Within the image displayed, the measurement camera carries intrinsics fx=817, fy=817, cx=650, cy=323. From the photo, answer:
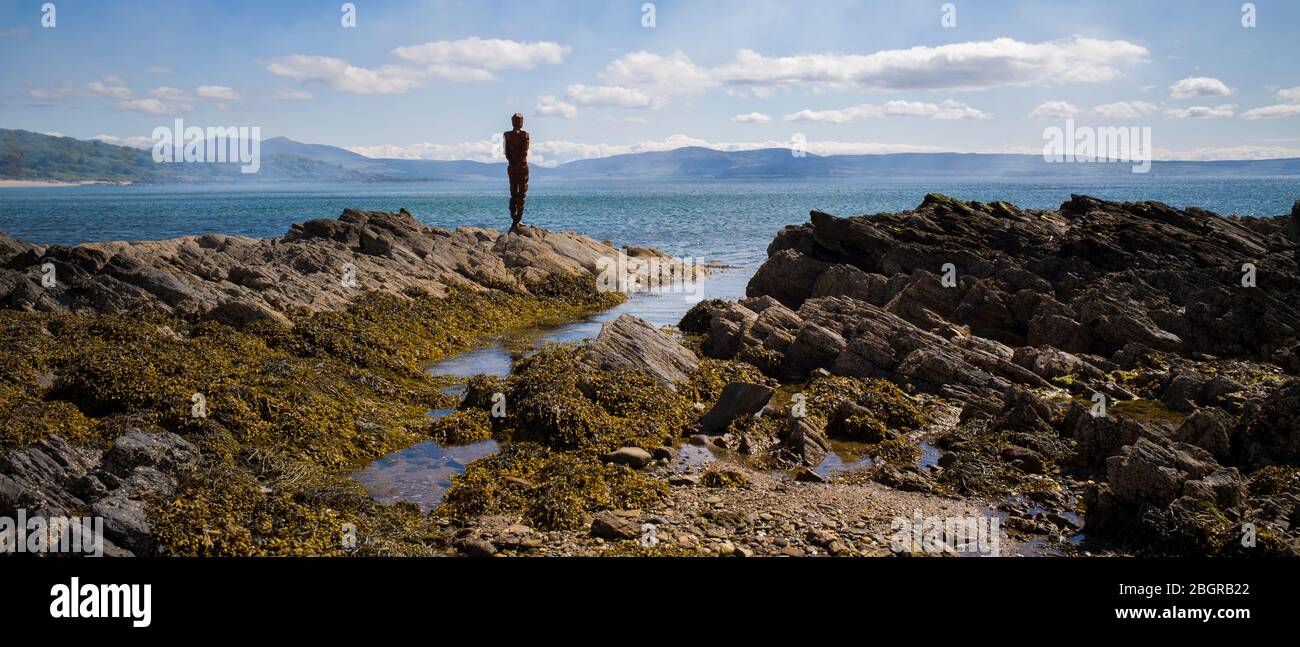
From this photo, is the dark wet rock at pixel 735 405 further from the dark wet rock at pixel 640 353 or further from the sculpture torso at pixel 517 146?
the sculpture torso at pixel 517 146

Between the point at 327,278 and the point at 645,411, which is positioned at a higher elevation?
the point at 327,278

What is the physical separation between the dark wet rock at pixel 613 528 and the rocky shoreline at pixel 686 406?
0.22ft

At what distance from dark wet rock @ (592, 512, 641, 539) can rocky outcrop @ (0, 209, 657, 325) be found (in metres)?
15.8

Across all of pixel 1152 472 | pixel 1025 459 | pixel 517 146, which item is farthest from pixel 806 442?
pixel 517 146

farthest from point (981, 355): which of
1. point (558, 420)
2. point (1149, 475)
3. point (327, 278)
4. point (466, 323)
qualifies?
point (327, 278)

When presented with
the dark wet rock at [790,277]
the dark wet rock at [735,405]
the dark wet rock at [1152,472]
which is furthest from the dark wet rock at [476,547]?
the dark wet rock at [790,277]

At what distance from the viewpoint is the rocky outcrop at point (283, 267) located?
81.3 ft

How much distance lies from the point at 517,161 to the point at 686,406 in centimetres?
Answer: 3241

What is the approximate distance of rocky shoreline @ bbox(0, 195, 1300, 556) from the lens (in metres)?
12.5

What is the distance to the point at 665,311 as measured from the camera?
122ft

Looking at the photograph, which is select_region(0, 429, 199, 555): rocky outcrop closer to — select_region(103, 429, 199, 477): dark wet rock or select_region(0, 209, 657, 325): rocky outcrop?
select_region(103, 429, 199, 477): dark wet rock
